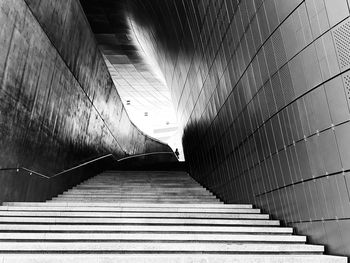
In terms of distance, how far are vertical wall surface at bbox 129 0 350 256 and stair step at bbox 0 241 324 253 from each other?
595 millimetres

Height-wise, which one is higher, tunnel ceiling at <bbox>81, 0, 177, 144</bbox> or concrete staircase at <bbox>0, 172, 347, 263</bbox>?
tunnel ceiling at <bbox>81, 0, 177, 144</bbox>

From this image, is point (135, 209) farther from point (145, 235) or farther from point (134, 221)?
point (145, 235)

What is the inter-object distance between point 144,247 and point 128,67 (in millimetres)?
19776

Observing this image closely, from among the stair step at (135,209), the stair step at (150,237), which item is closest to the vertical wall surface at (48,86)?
the stair step at (135,209)

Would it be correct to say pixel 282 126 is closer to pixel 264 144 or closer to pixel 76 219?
pixel 264 144

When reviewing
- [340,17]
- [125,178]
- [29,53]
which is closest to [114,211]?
[29,53]

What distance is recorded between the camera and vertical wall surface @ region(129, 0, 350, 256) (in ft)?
15.1

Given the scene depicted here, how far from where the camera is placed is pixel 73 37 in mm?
10273

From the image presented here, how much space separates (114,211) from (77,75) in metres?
5.20

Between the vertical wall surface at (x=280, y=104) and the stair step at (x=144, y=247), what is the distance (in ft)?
1.95

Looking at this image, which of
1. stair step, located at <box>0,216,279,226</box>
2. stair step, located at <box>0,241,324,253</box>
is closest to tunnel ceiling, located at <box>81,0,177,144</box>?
stair step, located at <box>0,216,279,226</box>

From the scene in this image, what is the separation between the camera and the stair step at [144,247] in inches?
175

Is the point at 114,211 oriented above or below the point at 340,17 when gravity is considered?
below

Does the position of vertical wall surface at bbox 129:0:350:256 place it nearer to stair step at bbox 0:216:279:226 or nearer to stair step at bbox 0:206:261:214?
stair step at bbox 0:216:279:226
